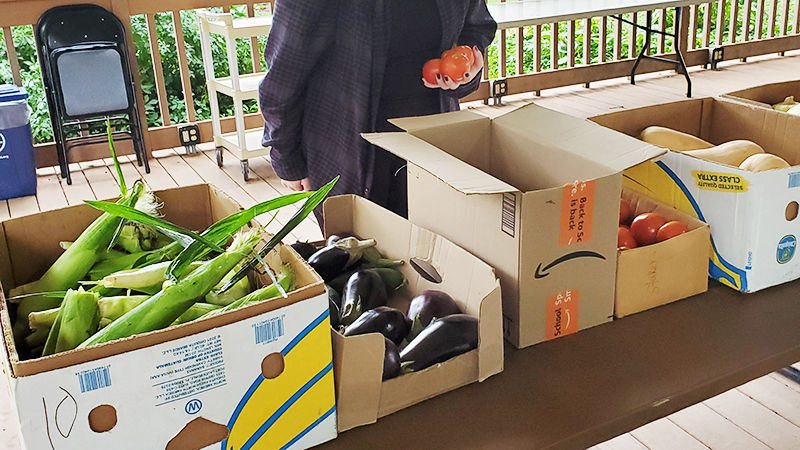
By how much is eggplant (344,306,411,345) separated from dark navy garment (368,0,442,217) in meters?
0.75

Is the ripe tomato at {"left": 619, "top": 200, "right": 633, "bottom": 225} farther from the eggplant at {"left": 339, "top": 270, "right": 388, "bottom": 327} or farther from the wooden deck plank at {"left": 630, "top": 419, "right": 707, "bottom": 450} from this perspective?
the wooden deck plank at {"left": 630, "top": 419, "right": 707, "bottom": 450}

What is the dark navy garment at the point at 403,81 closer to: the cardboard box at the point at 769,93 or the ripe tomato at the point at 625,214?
the ripe tomato at the point at 625,214

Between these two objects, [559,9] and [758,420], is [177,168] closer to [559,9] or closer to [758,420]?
[559,9]

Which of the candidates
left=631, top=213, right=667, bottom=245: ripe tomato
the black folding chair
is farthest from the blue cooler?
left=631, top=213, right=667, bottom=245: ripe tomato

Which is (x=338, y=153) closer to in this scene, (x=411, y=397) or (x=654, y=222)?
(x=654, y=222)

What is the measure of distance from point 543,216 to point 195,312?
50 centimetres

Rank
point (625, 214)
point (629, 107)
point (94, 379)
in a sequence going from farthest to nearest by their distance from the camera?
point (629, 107)
point (625, 214)
point (94, 379)

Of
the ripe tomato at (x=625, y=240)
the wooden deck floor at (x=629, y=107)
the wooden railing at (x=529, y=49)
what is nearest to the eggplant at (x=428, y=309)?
the ripe tomato at (x=625, y=240)

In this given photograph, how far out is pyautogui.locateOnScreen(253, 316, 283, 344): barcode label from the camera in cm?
92

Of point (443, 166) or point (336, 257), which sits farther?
point (336, 257)

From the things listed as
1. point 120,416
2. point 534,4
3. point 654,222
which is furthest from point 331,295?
point 534,4

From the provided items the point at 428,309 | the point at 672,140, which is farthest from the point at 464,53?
the point at 428,309

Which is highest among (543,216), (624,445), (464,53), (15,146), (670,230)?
(464,53)

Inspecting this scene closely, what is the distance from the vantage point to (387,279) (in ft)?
4.31
